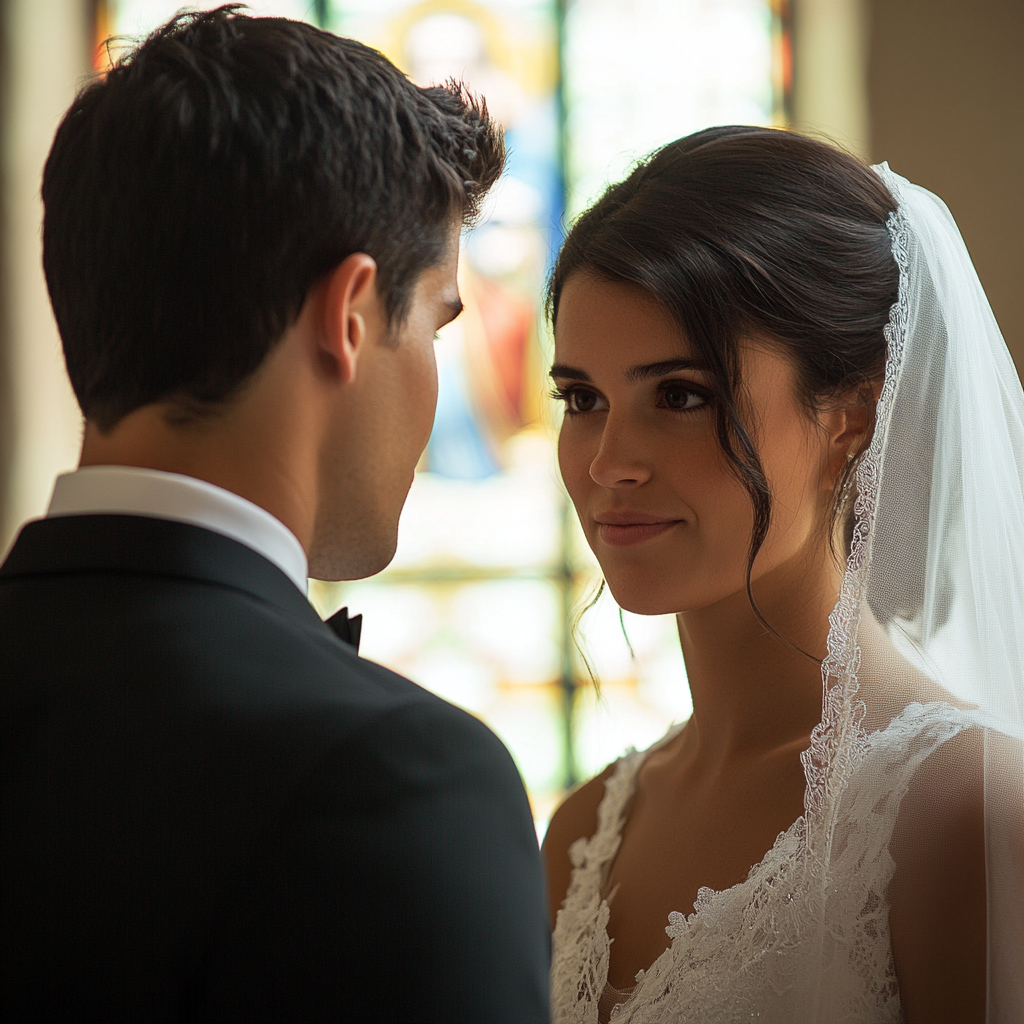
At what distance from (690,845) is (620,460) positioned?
0.66 meters

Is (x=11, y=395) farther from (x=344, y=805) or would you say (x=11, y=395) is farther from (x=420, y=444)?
(x=344, y=805)

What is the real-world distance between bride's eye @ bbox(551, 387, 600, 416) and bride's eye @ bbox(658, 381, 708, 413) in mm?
162

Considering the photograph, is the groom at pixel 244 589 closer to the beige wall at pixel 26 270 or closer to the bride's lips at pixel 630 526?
the bride's lips at pixel 630 526

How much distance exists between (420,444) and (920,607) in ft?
2.82

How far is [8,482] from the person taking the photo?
15.2ft

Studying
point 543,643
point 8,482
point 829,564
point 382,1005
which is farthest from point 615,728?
point 382,1005

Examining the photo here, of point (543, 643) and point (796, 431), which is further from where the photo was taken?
point (543, 643)

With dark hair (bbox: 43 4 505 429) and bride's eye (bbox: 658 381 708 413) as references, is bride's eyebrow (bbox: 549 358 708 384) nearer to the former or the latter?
bride's eye (bbox: 658 381 708 413)

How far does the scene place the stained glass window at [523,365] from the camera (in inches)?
198

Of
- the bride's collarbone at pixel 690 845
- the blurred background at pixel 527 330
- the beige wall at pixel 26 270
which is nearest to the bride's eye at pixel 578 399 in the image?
the bride's collarbone at pixel 690 845

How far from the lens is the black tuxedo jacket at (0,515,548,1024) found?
2.55 feet

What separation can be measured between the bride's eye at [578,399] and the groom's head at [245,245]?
77cm

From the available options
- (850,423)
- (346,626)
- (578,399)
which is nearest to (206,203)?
(346,626)

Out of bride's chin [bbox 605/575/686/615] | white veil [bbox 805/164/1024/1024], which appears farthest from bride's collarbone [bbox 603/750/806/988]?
bride's chin [bbox 605/575/686/615]
